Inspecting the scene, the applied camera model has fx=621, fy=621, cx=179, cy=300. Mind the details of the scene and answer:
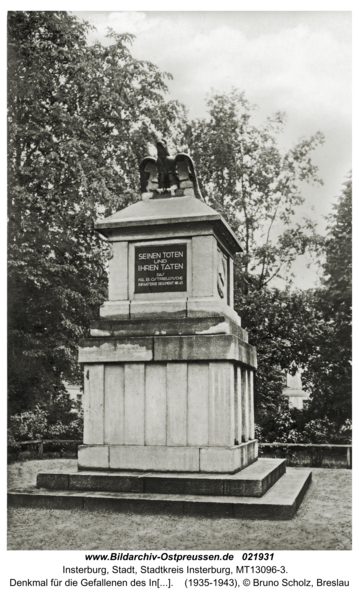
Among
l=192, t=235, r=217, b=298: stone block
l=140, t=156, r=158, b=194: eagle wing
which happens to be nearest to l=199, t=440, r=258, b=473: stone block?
l=192, t=235, r=217, b=298: stone block

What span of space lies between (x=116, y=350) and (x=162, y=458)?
5.09 feet

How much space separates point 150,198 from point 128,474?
405 cm

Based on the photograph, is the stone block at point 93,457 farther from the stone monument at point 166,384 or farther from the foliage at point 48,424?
the foliage at point 48,424

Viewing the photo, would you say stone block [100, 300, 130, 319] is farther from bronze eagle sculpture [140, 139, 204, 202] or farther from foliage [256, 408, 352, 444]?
foliage [256, 408, 352, 444]

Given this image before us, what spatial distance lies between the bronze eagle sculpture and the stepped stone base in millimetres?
3751

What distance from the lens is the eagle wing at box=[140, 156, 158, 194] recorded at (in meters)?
9.50

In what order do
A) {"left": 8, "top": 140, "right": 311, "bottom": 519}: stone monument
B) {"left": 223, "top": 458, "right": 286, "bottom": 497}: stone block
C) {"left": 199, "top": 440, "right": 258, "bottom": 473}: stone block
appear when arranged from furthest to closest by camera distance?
{"left": 199, "top": 440, "right": 258, "bottom": 473}: stone block < {"left": 8, "top": 140, "right": 311, "bottom": 519}: stone monument < {"left": 223, "top": 458, "right": 286, "bottom": 497}: stone block

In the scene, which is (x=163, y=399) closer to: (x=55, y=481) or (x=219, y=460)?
(x=219, y=460)

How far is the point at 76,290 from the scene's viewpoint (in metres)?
15.5

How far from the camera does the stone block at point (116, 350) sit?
8.29 meters

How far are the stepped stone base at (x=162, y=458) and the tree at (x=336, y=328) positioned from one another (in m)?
7.97

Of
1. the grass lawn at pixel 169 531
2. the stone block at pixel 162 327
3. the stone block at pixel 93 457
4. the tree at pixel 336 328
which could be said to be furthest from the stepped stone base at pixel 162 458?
the tree at pixel 336 328

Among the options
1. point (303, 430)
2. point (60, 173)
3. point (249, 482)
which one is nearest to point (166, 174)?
point (249, 482)
